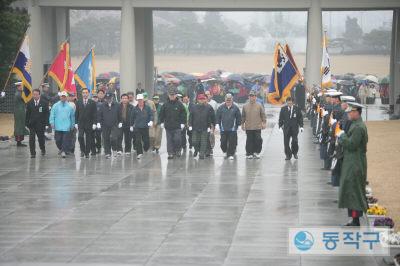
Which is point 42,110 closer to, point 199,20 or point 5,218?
point 5,218

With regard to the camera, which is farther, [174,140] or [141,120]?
[141,120]

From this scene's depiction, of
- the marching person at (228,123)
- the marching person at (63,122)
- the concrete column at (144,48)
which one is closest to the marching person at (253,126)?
the marching person at (228,123)

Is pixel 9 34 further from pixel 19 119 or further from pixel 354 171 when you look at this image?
pixel 354 171

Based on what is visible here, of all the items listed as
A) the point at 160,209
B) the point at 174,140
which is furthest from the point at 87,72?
the point at 160,209

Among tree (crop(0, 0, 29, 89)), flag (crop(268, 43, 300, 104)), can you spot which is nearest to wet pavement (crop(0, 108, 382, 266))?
flag (crop(268, 43, 300, 104))

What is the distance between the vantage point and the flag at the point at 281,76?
26.4 meters

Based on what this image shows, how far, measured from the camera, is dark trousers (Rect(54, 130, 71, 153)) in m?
24.7

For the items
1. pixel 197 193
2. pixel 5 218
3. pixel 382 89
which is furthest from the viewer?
pixel 382 89

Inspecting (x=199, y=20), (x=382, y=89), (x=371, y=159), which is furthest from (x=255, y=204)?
(x=199, y=20)

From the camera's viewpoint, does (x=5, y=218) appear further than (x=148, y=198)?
No

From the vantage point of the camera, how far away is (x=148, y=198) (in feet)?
57.0

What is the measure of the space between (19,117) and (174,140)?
546 centimetres

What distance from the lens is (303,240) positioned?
41.7ft

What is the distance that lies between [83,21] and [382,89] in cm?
6001
